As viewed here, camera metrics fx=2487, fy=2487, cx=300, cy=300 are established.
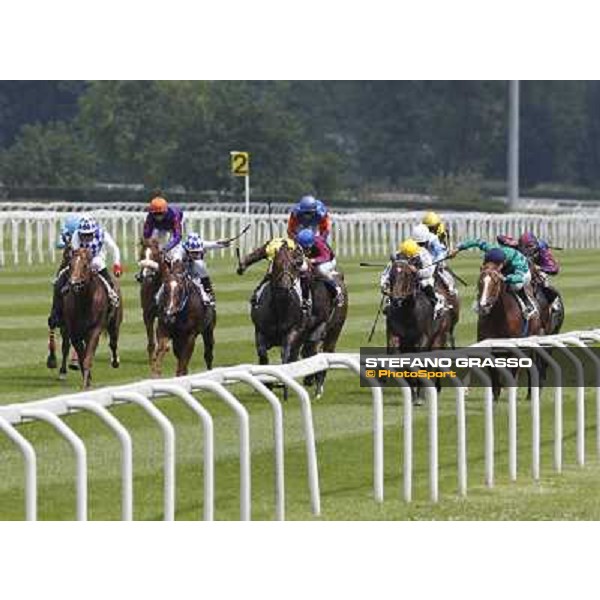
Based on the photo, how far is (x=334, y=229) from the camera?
46.7 metres

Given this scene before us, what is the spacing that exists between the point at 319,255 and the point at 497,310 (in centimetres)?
155

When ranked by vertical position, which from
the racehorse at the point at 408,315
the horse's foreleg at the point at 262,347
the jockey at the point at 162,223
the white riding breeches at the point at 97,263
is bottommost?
the horse's foreleg at the point at 262,347

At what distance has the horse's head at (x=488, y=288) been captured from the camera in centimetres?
1948

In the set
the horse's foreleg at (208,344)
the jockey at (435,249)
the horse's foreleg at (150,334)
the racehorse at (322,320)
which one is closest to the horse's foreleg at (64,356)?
the horse's foreleg at (150,334)

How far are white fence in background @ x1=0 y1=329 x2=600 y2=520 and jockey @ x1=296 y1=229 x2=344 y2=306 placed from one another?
17.4 ft

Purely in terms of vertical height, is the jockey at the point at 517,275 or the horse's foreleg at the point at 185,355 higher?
the jockey at the point at 517,275

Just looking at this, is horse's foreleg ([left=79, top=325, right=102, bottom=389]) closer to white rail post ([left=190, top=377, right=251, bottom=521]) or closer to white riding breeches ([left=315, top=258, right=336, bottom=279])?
white riding breeches ([left=315, top=258, right=336, bottom=279])

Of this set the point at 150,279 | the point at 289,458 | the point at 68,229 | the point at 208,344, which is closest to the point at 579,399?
the point at 289,458

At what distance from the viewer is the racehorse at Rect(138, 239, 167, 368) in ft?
69.3

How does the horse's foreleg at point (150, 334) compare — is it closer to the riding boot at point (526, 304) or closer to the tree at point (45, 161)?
the riding boot at point (526, 304)

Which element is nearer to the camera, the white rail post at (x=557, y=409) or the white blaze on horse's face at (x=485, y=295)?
the white rail post at (x=557, y=409)

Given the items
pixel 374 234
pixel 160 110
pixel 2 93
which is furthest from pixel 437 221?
pixel 2 93

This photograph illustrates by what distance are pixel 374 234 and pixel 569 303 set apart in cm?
1603

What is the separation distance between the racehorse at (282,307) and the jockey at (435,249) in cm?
125
